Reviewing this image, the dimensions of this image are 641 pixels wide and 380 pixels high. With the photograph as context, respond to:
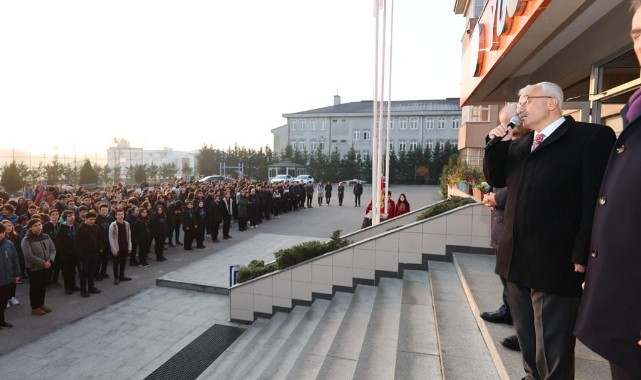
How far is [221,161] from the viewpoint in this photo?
186 feet

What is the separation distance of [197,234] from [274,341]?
24.8ft

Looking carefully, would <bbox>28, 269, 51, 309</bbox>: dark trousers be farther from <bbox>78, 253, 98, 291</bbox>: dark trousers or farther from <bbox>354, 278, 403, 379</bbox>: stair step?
<bbox>354, 278, 403, 379</bbox>: stair step

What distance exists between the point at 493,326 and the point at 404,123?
53376mm

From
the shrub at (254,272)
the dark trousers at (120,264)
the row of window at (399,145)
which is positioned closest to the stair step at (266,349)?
the shrub at (254,272)

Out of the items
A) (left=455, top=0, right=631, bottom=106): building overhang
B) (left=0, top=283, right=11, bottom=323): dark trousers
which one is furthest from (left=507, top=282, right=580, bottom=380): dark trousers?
(left=0, top=283, right=11, bottom=323): dark trousers

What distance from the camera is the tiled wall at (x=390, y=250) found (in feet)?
22.8

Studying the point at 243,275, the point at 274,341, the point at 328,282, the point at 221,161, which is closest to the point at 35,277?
the point at 243,275

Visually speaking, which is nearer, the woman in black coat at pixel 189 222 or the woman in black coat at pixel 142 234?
the woman in black coat at pixel 142 234

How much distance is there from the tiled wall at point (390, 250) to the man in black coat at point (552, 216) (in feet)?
15.4

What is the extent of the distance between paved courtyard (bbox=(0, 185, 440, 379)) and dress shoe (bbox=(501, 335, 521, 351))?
4.88 metres

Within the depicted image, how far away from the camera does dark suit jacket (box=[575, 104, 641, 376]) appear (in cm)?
126

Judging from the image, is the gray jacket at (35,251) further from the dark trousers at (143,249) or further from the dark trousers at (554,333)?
the dark trousers at (554,333)

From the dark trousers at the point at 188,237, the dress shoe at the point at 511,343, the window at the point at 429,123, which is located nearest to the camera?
the dress shoe at the point at 511,343

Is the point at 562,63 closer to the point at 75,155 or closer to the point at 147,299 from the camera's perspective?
the point at 147,299
